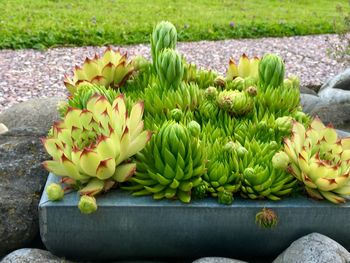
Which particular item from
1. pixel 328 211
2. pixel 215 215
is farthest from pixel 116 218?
pixel 328 211

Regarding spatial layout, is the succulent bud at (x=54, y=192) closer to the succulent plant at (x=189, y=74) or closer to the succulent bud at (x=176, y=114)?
the succulent bud at (x=176, y=114)

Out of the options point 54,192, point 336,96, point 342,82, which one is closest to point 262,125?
point 54,192

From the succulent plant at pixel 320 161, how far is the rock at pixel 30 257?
1001mm

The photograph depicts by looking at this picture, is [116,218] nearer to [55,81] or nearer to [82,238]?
[82,238]

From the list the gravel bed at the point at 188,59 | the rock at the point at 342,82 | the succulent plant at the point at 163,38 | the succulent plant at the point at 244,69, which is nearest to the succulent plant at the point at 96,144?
the succulent plant at the point at 163,38

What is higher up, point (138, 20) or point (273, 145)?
point (273, 145)

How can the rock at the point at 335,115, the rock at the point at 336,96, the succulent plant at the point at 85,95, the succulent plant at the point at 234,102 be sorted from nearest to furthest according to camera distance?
the succulent plant at the point at 85,95 → the succulent plant at the point at 234,102 → the rock at the point at 335,115 → the rock at the point at 336,96

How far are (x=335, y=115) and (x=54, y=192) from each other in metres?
2.32

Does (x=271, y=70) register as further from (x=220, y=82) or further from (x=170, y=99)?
(x=170, y=99)

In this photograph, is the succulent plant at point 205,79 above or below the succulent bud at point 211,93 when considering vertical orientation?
below

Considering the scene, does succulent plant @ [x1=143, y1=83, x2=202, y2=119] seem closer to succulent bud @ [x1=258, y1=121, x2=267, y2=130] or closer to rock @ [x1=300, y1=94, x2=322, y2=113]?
succulent bud @ [x1=258, y1=121, x2=267, y2=130]

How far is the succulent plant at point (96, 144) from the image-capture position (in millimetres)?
2188

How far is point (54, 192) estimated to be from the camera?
7.33 ft

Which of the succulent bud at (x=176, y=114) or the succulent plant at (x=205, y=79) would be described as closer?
the succulent bud at (x=176, y=114)
